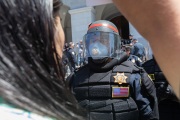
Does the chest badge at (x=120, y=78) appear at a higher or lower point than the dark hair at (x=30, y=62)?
higher

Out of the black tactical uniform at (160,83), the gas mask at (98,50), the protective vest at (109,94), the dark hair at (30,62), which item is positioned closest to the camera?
the dark hair at (30,62)

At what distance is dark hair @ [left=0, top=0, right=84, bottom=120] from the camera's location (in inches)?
24.8

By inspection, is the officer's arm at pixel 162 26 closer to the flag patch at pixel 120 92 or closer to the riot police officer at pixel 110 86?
the riot police officer at pixel 110 86

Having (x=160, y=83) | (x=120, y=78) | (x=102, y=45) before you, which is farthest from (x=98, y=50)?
(x=160, y=83)

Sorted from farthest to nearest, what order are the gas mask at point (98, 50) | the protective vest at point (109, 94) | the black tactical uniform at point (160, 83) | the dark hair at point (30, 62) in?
the black tactical uniform at point (160, 83)
the gas mask at point (98, 50)
the protective vest at point (109, 94)
the dark hair at point (30, 62)

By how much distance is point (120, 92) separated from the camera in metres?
2.77

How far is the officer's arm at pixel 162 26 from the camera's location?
68 cm

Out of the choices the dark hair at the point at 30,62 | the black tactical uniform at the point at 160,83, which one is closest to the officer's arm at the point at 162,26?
the dark hair at the point at 30,62

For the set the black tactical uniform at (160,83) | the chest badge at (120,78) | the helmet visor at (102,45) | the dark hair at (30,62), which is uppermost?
the helmet visor at (102,45)

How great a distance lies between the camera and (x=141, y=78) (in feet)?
9.46

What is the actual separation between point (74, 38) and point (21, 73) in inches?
580

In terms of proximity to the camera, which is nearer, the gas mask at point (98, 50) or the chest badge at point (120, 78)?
the chest badge at point (120, 78)

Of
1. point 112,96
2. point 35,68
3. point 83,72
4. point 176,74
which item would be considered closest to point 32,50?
point 35,68

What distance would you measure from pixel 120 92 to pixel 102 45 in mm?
Result: 532
